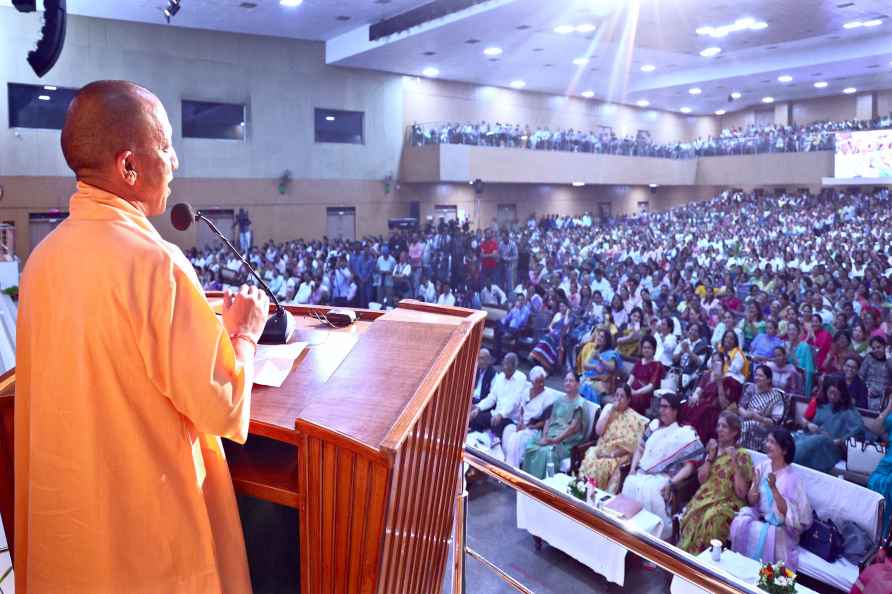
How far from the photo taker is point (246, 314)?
93 centimetres

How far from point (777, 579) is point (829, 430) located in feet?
6.00

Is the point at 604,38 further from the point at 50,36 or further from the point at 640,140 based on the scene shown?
the point at 50,36

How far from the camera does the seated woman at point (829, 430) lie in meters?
4.22

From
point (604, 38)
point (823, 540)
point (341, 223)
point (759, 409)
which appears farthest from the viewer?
point (341, 223)

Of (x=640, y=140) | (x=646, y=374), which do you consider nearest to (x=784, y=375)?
(x=646, y=374)

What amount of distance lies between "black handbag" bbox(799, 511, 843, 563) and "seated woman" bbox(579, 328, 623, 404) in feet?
6.43

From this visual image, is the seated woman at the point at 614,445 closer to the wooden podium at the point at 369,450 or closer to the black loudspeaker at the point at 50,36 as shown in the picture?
the wooden podium at the point at 369,450

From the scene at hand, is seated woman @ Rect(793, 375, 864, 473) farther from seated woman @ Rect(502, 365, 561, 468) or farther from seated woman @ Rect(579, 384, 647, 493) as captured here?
seated woman @ Rect(502, 365, 561, 468)

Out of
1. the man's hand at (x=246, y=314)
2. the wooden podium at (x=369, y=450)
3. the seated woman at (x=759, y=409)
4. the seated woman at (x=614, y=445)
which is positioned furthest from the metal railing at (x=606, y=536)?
the seated woman at (x=759, y=409)

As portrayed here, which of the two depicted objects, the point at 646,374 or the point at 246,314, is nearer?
the point at 246,314

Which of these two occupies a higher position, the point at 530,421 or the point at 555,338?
the point at 555,338

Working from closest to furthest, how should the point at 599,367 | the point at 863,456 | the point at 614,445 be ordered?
1. the point at 863,456
2. the point at 614,445
3. the point at 599,367

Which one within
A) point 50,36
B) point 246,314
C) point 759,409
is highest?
point 50,36

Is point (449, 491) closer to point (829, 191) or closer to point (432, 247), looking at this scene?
point (432, 247)
